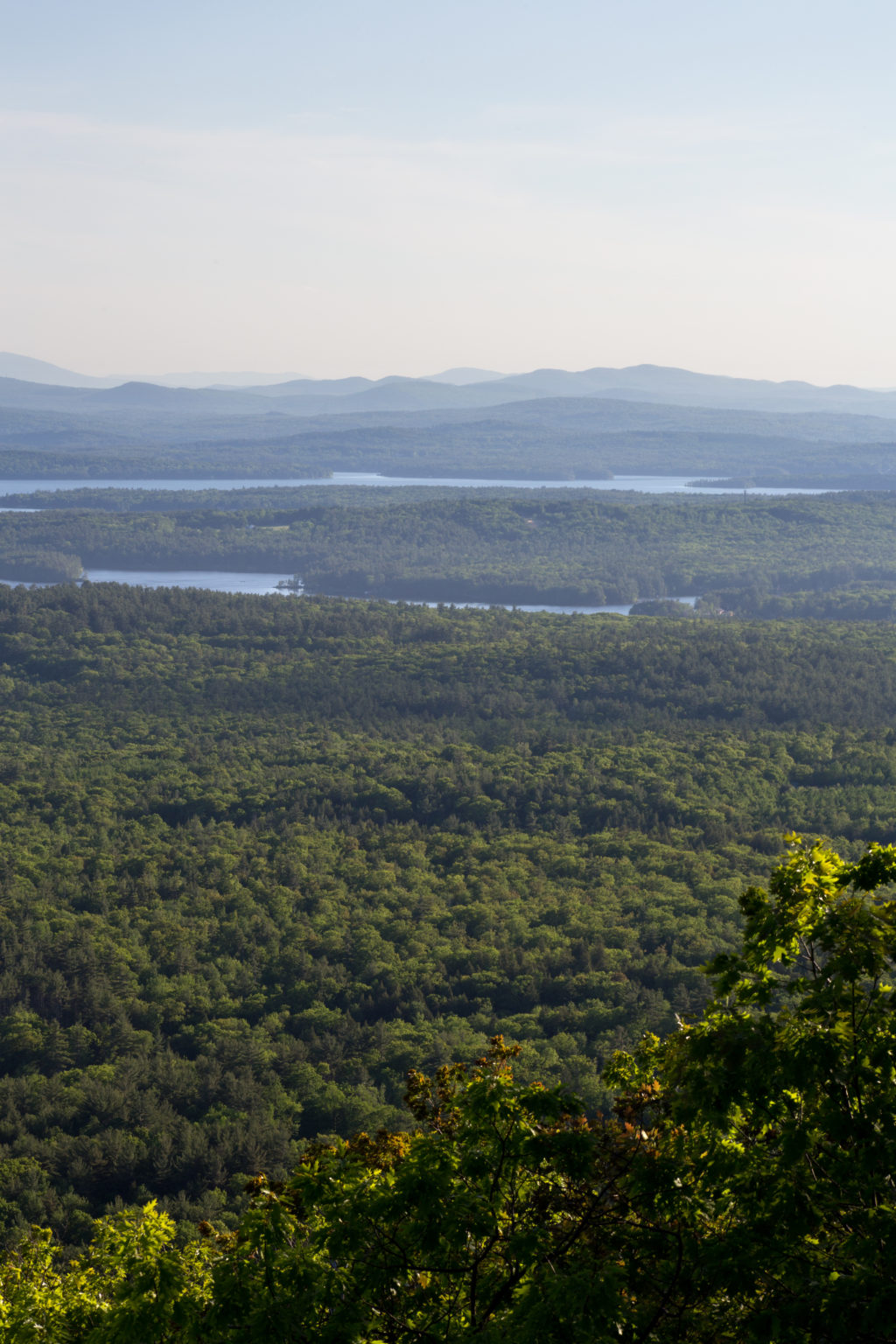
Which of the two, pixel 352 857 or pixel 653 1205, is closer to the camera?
pixel 653 1205

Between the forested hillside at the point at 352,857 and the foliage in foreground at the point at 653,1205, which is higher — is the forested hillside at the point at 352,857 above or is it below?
below

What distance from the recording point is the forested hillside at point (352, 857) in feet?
139

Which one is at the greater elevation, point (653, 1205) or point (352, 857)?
point (653, 1205)

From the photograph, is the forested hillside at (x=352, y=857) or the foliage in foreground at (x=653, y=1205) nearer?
the foliage in foreground at (x=653, y=1205)

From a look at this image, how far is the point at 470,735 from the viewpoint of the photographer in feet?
325

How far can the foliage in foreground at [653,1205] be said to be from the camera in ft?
30.1

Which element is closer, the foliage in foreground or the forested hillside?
the foliage in foreground

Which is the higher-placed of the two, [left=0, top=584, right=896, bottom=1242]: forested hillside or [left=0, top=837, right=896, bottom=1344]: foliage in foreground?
[left=0, top=837, right=896, bottom=1344]: foliage in foreground

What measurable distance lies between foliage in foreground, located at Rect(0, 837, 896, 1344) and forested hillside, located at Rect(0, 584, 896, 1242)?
2659 centimetres

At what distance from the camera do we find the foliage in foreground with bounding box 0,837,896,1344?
30.1 feet

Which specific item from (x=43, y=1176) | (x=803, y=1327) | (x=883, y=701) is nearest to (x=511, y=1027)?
(x=43, y=1176)

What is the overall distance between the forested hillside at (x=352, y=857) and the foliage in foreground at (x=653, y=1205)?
87.2ft

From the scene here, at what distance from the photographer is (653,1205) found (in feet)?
34.4

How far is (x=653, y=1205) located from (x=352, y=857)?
5990 cm
